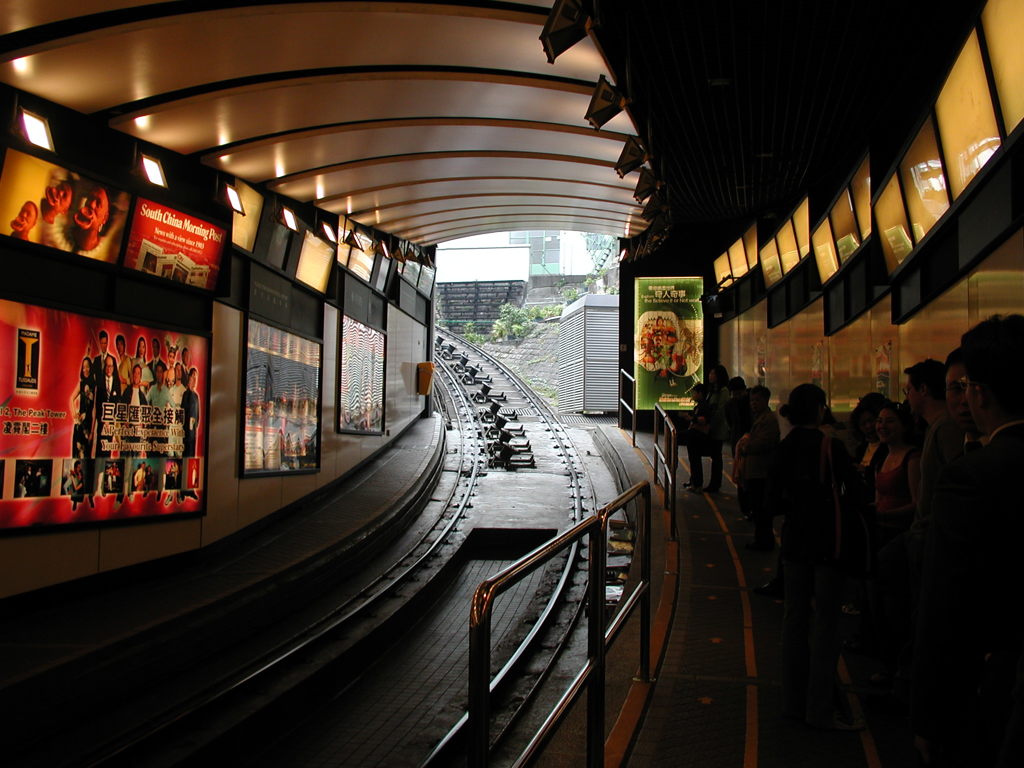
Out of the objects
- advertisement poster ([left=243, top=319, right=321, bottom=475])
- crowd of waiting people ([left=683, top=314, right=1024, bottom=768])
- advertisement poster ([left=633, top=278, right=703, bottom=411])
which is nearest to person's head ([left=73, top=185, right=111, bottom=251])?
advertisement poster ([left=243, top=319, right=321, bottom=475])

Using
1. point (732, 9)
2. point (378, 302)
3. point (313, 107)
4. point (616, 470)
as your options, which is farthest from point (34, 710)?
point (378, 302)

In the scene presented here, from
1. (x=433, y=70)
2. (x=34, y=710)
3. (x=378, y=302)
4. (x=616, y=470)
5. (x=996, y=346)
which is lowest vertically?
(x=34, y=710)

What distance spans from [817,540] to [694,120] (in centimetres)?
641

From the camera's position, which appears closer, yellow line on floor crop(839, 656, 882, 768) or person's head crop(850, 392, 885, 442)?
yellow line on floor crop(839, 656, 882, 768)

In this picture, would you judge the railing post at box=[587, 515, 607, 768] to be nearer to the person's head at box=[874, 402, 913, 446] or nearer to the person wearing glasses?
the person wearing glasses

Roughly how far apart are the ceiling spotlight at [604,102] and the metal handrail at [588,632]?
12.8 feet

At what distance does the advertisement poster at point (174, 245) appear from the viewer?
750 cm

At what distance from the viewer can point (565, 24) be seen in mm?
5273

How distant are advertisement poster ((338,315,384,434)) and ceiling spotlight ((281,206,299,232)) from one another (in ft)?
8.05

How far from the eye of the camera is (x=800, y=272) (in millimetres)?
12945

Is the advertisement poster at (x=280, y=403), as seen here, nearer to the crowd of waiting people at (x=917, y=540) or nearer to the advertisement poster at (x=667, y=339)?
the crowd of waiting people at (x=917, y=540)

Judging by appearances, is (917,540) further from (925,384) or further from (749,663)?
(749,663)

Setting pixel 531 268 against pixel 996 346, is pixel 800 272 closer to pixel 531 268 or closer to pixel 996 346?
pixel 996 346

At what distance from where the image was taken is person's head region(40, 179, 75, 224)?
6.40 metres
